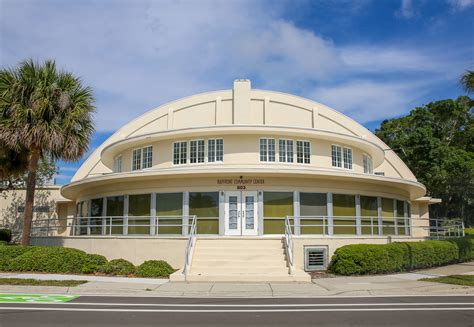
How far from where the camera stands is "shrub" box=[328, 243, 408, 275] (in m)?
18.6

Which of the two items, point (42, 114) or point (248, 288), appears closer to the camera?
point (248, 288)

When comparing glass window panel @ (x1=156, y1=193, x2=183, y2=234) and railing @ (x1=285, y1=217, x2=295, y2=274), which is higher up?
glass window panel @ (x1=156, y1=193, x2=183, y2=234)

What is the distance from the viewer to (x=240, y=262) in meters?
18.2

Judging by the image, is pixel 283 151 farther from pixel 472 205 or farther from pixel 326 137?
pixel 472 205

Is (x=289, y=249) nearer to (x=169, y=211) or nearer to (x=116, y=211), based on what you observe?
(x=169, y=211)

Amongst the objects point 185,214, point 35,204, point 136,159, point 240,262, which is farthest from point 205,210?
point 35,204

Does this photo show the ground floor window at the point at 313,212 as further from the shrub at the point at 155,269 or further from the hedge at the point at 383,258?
the shrub at the point at 155,269

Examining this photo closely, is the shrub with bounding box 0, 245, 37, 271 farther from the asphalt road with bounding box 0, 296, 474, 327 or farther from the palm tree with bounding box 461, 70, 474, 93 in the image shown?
the palm tree with bounding box 461, 70, 474, 93

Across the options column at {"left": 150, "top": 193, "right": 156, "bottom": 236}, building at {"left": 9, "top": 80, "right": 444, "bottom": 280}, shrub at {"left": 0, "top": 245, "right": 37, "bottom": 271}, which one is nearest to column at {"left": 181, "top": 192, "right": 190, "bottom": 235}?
building at {"left": 9, "top": 80, "right": 444, "bottom": 280}

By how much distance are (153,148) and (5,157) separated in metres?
7.48

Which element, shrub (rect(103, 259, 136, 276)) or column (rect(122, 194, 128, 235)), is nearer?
shrub (rect(103, 259, 136, 276))

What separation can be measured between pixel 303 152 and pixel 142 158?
350 inches

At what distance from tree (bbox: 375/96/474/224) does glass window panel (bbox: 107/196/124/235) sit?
32868 millimetres

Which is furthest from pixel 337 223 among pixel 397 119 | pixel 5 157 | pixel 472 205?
pixel 472 205
